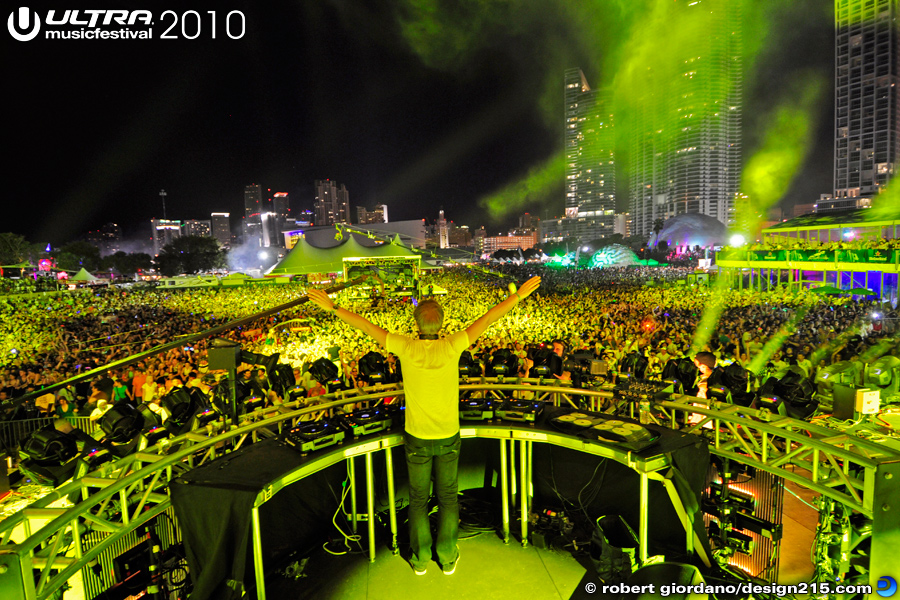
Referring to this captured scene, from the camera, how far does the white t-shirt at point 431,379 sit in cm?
284

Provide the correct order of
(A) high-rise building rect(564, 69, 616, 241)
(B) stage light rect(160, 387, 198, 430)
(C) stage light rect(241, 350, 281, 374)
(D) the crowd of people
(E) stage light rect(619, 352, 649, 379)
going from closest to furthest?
(C) stage light rect(241, 350, 281, 374), (B) stage light rect(160, 387, 198, 430), (E) stage light rect(619, 352, 649, 379), (D) the crowd of people, (A) high-rise building rect(564, 69, 616, 241)

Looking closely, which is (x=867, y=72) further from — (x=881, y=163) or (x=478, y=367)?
(x=478, y=367)

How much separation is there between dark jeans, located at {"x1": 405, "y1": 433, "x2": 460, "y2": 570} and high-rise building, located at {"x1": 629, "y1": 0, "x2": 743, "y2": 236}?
10461cm

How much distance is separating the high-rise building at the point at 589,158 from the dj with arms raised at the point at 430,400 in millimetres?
140394

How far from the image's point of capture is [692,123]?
335 feet

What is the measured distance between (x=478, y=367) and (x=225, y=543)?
3.32 metres

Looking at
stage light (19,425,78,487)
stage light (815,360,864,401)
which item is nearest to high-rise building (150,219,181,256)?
stage light (19,425,78,487)

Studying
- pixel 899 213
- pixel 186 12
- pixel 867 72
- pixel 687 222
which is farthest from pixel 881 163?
pixel 186 12

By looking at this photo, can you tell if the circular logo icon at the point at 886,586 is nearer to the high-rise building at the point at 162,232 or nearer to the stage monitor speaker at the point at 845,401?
the stage monitor speaker at the point at 845,401

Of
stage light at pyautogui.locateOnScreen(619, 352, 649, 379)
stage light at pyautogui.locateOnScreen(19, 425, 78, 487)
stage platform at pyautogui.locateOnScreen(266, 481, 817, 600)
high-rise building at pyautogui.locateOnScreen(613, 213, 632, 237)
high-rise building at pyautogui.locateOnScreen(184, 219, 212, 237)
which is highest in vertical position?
high-rise building at pyautogui.locateOnScreen(184, 219, 212, 237)

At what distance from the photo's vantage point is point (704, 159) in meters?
107

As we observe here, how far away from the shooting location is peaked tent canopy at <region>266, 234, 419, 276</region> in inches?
891

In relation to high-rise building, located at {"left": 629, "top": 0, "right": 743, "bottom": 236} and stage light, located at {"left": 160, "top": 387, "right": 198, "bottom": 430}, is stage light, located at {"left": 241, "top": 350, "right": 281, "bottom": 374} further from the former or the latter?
high-rise building, located at {"left": 629, "top": 0, "right": 743, "bottom": 236}

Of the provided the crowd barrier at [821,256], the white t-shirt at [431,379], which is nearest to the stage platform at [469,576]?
the white t-shirt at [431,379]
